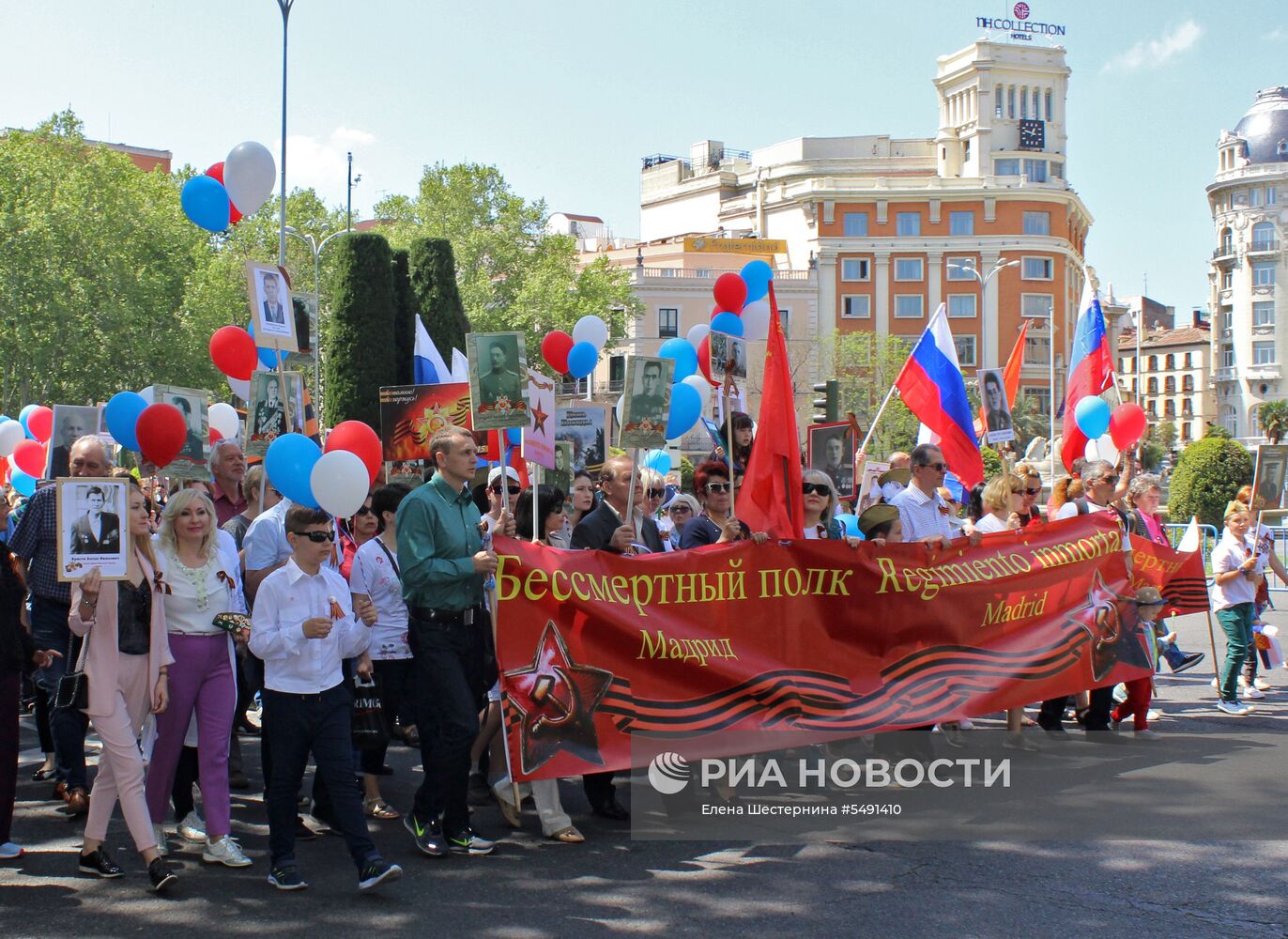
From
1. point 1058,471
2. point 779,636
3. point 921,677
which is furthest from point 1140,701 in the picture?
point 1058,471

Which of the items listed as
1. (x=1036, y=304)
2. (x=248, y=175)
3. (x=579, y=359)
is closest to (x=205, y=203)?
(x=248, y=175)

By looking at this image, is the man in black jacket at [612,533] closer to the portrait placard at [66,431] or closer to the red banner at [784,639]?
the red banner at [784,639]

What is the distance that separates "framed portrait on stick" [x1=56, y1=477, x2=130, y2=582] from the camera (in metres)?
5.71

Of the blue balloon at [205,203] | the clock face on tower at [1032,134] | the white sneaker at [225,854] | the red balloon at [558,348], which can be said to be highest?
the clock face on tower at [1032,134]

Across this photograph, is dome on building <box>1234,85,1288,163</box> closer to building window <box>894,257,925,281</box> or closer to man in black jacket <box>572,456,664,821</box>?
building window <box>894,257,925,281</box>

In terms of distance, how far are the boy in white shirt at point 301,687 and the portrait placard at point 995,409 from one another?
7741mm

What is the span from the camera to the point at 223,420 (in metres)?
13.4

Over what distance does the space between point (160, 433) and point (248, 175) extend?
9.09ft

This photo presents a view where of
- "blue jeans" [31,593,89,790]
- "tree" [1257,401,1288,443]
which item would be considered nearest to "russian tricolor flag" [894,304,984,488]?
"blue jeans" [31,593,89,790]

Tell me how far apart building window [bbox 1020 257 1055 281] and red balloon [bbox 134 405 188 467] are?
78844 millimetres

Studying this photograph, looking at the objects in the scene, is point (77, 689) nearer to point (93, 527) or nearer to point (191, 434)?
point (93, 527)

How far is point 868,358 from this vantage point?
231 feet

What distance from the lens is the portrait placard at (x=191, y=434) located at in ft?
29.7

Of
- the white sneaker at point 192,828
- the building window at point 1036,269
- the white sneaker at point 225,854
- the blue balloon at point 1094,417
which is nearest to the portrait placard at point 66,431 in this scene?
the white sneaker at point 192,828
